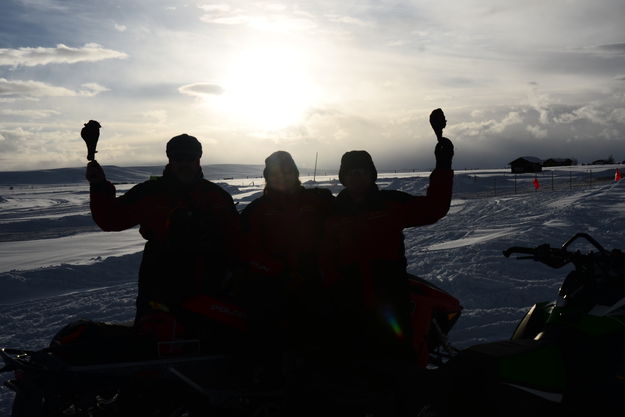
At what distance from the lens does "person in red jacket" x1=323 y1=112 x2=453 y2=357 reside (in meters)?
3.10

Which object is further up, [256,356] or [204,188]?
[204,188]

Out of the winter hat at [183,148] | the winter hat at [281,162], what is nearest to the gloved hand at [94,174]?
the winter hat at [183,148]

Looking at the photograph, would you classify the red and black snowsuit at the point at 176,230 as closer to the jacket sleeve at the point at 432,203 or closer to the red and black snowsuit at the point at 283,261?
the red and black snowsuit at the point at 283,261

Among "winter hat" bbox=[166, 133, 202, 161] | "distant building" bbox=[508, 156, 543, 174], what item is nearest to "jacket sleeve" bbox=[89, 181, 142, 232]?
"winter hat" bbox=[166, 133, 202, 161]

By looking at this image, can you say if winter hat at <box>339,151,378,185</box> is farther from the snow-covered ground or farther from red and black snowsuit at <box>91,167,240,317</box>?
the snow-covered ground

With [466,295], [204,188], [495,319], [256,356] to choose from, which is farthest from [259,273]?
[466,295]

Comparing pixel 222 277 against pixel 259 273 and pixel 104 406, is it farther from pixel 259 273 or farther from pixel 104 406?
pixel 104 406

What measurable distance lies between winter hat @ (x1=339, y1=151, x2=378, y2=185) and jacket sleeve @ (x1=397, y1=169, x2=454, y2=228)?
364mm

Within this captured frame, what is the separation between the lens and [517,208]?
1664 centimetres

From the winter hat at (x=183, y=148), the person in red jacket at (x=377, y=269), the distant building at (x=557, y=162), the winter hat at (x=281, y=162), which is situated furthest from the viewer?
the distant building at (x=557, y=162)

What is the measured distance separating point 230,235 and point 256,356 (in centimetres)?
72

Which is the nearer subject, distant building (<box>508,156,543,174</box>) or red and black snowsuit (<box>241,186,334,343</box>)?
red and black snowsuit (<box>241,186,334,343</box>)

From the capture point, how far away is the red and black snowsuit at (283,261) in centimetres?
299

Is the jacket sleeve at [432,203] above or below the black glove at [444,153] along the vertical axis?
below
